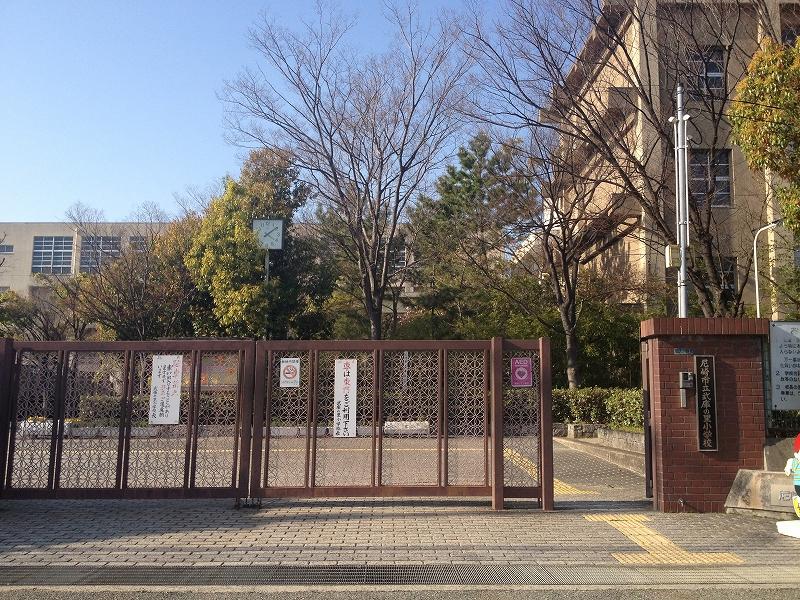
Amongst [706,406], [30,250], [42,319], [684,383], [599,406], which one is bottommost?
[599,406]

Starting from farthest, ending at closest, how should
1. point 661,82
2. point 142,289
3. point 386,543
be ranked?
point 142,289, point 661,82, point 386,543

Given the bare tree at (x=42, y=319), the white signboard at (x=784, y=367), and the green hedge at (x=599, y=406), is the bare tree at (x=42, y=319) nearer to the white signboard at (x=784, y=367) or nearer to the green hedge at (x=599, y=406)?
the green hedge at (x=599, y=406)

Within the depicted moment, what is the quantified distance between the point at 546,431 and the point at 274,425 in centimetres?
363

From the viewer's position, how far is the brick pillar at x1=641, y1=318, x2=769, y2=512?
29.7 ft

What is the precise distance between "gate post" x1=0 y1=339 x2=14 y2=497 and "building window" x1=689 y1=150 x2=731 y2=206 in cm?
1470

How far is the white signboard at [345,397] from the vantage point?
9.38m

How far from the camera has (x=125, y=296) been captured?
27844mm

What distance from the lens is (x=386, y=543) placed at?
7.55 m

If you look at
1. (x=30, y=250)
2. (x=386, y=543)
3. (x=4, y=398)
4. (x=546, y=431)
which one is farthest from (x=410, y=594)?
(x=30, y=250)

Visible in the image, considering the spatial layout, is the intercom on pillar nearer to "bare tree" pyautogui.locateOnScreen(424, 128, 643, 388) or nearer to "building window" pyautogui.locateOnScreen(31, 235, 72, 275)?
"bare tree" pyautogui.locateOnScreen(424, 128, 643, 388)

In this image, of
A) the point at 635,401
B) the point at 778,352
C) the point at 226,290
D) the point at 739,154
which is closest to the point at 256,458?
the point at 778,352

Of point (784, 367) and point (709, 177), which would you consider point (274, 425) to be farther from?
point (709, 177)

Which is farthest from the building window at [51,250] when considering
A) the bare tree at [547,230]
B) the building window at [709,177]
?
the building window at [709,177]

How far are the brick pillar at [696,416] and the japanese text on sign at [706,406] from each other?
56 millimetres
